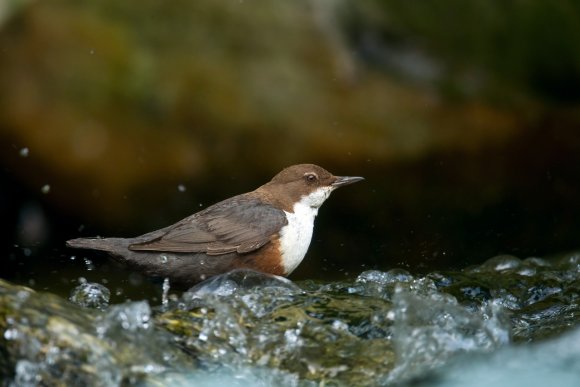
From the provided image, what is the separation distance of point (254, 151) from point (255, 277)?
2304 millimetres

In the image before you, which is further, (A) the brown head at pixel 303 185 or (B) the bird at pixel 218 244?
(A) the brown head at pixel 303 185

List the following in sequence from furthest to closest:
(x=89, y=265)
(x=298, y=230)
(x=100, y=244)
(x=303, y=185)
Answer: (x=89, y=265) < (x=303, y=185) < (x=298, y=230) < (x=100, y=244)

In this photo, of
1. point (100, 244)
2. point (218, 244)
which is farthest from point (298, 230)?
point (100, 244)

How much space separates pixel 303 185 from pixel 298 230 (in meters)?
0.38

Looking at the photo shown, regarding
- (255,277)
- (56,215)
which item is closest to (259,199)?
(255,277)

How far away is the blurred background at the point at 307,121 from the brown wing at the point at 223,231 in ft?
5.61

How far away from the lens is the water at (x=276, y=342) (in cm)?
379

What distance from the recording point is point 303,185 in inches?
243

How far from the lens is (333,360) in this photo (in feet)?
13.8

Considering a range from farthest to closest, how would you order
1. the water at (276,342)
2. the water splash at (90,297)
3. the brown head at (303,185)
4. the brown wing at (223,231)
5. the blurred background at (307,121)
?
the blurred background at (307,121)
the brown head at (303,185)
the brown wing at (223,231)
the water splash at (90,297)
the water at (276,342)

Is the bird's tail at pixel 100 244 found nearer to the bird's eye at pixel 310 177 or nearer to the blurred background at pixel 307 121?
the bird's eye at pixel 310 177

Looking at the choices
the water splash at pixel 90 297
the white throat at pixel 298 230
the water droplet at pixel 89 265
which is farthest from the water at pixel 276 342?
the water droplet at pixel 89 265

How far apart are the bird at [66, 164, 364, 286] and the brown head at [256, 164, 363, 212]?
0.15 m

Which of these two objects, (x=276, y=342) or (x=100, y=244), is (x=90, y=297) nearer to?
(x=100, y=244)
